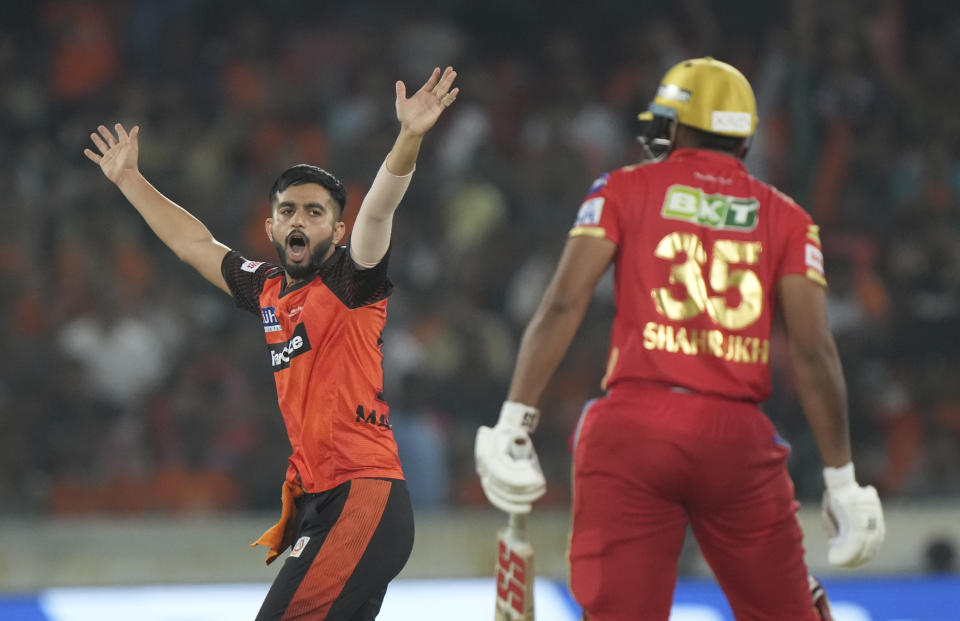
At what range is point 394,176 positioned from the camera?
4180 mm

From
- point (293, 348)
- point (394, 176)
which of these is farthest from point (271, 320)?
point (394, 176)

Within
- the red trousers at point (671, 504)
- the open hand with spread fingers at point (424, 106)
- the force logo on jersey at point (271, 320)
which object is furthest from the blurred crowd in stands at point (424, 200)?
the red trousers at point (671, 504)

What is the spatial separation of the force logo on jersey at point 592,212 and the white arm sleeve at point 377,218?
22.9 inches

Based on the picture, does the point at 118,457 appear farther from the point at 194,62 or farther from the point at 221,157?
the point at 194,62

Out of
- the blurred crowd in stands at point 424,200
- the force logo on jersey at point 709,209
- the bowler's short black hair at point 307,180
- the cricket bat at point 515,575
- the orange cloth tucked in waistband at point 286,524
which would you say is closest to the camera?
the force logo on jersey at point 709,209

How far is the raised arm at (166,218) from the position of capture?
5000mm

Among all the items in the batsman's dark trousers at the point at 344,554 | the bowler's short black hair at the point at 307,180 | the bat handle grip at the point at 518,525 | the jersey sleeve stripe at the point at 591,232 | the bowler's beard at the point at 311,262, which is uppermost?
the bowler's short black hair at the point at 307,180

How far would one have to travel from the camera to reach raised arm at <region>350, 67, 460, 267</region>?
4176 millimetres

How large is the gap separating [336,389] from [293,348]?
201 millimetres

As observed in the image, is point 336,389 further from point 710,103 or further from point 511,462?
point 710,103

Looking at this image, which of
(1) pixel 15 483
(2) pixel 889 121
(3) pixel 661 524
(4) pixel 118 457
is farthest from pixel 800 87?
(3) pixel 661 524

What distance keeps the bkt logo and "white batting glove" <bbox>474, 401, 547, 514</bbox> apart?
86cm

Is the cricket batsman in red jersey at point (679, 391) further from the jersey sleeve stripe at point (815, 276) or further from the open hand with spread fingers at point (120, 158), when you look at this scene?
the open hand with spread fingers at point (120, 158)

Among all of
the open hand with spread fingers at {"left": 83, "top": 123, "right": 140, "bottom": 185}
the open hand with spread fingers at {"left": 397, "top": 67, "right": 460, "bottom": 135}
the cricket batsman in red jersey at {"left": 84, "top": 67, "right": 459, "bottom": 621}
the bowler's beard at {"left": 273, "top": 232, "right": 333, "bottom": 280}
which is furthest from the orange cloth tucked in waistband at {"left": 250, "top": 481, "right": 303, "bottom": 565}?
the open hand with spread fingers at {"left": 83, "top": 123, "right": 140, "bottom": 185}
